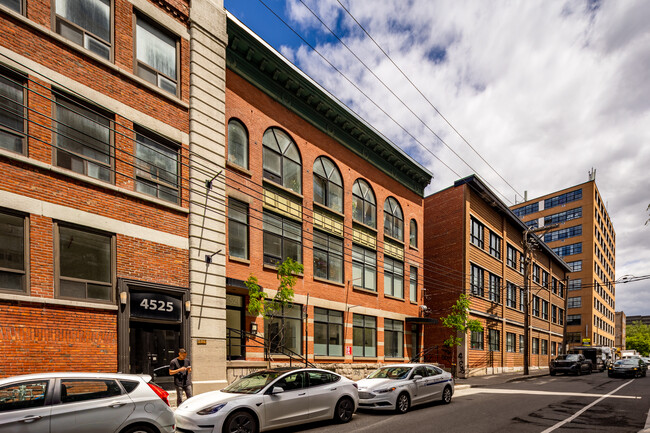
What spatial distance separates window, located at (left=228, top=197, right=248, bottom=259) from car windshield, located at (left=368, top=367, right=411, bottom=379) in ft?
21.8

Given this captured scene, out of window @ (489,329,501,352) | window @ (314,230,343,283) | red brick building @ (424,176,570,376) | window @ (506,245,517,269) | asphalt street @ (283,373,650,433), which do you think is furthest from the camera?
window @ (506,245,517,269)

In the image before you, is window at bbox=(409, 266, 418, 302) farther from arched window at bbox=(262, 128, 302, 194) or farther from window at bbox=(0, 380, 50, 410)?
window at bbox=(0, 380, 50, 410)

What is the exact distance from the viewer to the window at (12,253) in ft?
35.2

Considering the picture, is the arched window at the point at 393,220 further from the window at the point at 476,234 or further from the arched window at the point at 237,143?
the arched window at the point at 237,143

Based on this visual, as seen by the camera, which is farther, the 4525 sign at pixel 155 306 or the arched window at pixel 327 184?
the arched window at pixel 327 184

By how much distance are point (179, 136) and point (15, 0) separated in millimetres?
5452

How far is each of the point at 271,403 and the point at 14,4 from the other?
11.7 m

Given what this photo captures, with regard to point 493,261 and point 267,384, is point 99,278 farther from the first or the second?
point 493,261

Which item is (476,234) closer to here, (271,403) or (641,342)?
(271,403)

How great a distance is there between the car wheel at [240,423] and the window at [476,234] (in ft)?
87.7

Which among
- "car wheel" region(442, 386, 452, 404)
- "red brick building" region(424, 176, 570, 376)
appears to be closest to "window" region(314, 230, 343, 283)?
"car wheel" region(442, 386, 452, 404)

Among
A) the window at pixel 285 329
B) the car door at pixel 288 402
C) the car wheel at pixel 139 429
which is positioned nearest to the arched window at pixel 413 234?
the window at pixel 285 329

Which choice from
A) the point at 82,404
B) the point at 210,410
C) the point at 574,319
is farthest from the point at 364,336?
the point at 574,319

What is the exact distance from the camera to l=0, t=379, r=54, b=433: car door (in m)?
6.53
